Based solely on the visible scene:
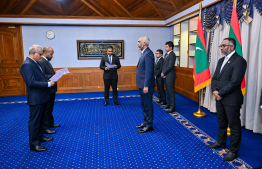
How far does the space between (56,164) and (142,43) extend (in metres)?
2.28

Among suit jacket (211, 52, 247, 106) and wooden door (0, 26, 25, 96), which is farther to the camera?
wooden door (0, 26, 25, 96)

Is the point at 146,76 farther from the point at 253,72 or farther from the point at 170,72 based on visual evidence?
the point at 253,72

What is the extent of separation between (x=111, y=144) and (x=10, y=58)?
599 centimetres

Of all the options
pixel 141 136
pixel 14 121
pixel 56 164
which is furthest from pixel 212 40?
pixel 14 121

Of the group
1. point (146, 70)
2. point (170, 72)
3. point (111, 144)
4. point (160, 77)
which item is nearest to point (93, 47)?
point (160, 77)

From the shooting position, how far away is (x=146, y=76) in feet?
10.8

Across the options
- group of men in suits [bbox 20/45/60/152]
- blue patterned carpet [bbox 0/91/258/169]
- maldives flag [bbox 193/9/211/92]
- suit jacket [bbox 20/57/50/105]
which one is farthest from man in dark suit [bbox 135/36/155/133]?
suit jacket [bbox 20/57/50/105]

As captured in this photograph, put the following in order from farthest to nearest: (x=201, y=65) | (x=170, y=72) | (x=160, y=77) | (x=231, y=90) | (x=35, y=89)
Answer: (x=160, y=77) → (x=170, y=72) → (x=201, y=65) → (x=35, y=89) → (x=231, y=90)

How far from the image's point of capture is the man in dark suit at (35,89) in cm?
261

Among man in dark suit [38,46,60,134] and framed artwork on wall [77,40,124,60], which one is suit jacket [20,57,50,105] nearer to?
man in dark suit [38,46,60,134]

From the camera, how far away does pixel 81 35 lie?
7.41 m

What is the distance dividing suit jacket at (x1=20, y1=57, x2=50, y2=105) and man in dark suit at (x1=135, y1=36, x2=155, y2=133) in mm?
1550

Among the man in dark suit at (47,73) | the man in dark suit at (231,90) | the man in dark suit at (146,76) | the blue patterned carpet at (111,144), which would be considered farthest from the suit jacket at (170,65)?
the man in dark suit at (47,73)

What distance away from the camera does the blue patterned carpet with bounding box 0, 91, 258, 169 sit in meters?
2.56
